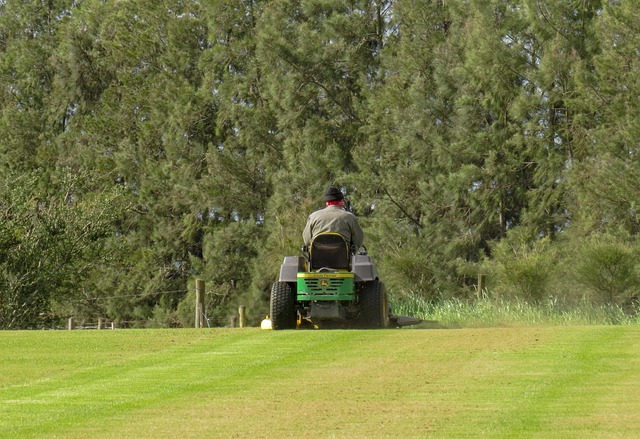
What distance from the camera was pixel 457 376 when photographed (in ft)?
43.3

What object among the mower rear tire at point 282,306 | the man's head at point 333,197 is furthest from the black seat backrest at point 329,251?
the man's head at point 333,197

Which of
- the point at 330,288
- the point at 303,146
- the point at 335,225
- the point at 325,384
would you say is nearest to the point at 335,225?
the point at 335,225

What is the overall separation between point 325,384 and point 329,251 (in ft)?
20.8

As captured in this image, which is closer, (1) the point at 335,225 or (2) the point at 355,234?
(1) the point at 335,225

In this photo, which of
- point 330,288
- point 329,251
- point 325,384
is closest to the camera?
point 325,384

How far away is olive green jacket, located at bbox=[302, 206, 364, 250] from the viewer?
19094 millimetres

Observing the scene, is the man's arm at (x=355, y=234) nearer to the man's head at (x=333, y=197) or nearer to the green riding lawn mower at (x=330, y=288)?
the green riding lawn mower at (x=330, y=288)

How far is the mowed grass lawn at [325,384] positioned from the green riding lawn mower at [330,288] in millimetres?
906

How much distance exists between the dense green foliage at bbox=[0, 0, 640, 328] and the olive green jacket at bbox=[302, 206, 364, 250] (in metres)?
7.95

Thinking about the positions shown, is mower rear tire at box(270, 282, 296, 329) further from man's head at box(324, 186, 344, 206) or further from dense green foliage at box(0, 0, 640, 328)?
dense green foliage at box(0, 0, 640, 328)

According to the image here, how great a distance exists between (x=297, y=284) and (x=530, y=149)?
777 inches

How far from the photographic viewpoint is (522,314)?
22.6 metres

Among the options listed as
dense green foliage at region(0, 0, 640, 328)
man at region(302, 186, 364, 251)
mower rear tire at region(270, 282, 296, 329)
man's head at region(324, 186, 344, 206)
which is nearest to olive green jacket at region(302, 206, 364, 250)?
man at region(302, 186, 364, 251)

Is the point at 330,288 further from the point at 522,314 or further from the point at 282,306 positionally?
the point at 522,314
